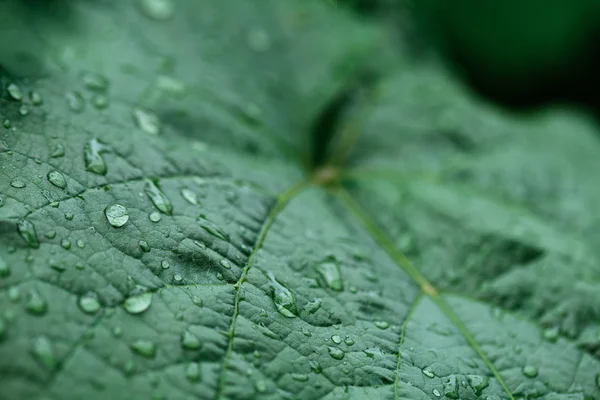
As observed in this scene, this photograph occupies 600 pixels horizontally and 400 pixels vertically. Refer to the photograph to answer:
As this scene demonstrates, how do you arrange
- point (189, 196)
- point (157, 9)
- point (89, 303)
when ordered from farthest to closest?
point (157, 9) < point (189, 196) < point (89, 303)

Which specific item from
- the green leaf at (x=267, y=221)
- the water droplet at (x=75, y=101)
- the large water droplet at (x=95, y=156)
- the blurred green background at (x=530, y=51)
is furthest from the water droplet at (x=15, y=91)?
the blurred green background at (x=530, y=51)

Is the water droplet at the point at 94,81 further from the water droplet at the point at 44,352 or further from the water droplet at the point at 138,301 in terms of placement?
the water droplet at the point at 44,352

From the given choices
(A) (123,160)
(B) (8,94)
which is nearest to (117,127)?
(A) (123,160)

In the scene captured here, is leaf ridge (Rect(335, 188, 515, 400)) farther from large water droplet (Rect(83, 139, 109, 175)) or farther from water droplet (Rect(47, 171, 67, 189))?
water droplet (Rect(47, 171, 67, 189))

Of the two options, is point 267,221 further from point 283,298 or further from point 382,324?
point 382,324

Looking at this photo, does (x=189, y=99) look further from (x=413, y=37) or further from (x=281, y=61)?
(x=413, y=37)

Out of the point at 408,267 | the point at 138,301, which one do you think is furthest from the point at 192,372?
the point at 408,267

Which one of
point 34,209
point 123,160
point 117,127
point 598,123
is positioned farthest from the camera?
point 598,123
